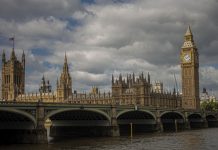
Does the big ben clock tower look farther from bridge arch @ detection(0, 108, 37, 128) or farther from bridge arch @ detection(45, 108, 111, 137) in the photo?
bridge arch @ detection(0, 108, 37, 128)

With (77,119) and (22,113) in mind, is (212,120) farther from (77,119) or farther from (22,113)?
(22,113)

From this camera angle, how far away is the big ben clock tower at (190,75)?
188 metres

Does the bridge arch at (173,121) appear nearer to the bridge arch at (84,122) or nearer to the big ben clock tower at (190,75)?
the bridge arch at (84,122)

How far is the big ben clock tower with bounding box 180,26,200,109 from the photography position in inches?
7421

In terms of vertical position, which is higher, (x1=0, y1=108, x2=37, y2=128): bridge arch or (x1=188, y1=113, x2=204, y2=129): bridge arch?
(x1=0, y1=108, x2=37, y2=128): bridge arch

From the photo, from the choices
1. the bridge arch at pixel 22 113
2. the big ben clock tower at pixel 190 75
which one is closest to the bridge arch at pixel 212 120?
the big ben clock tower at pixel 190 75

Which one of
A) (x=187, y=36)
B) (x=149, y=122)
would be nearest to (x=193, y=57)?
(x=187, y=36)

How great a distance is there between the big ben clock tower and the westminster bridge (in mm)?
42514

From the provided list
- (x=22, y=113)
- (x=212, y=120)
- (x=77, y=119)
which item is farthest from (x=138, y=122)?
(x=212, y=120)

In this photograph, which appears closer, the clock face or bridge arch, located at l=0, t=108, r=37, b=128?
bridge arch, located at l=0, t=108, r=37, b=128

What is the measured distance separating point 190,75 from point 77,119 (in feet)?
347

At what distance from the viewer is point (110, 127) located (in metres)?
92.4

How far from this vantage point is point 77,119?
95.6 m

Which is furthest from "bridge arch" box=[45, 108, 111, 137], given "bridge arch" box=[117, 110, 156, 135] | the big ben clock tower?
the big ben clock tower
